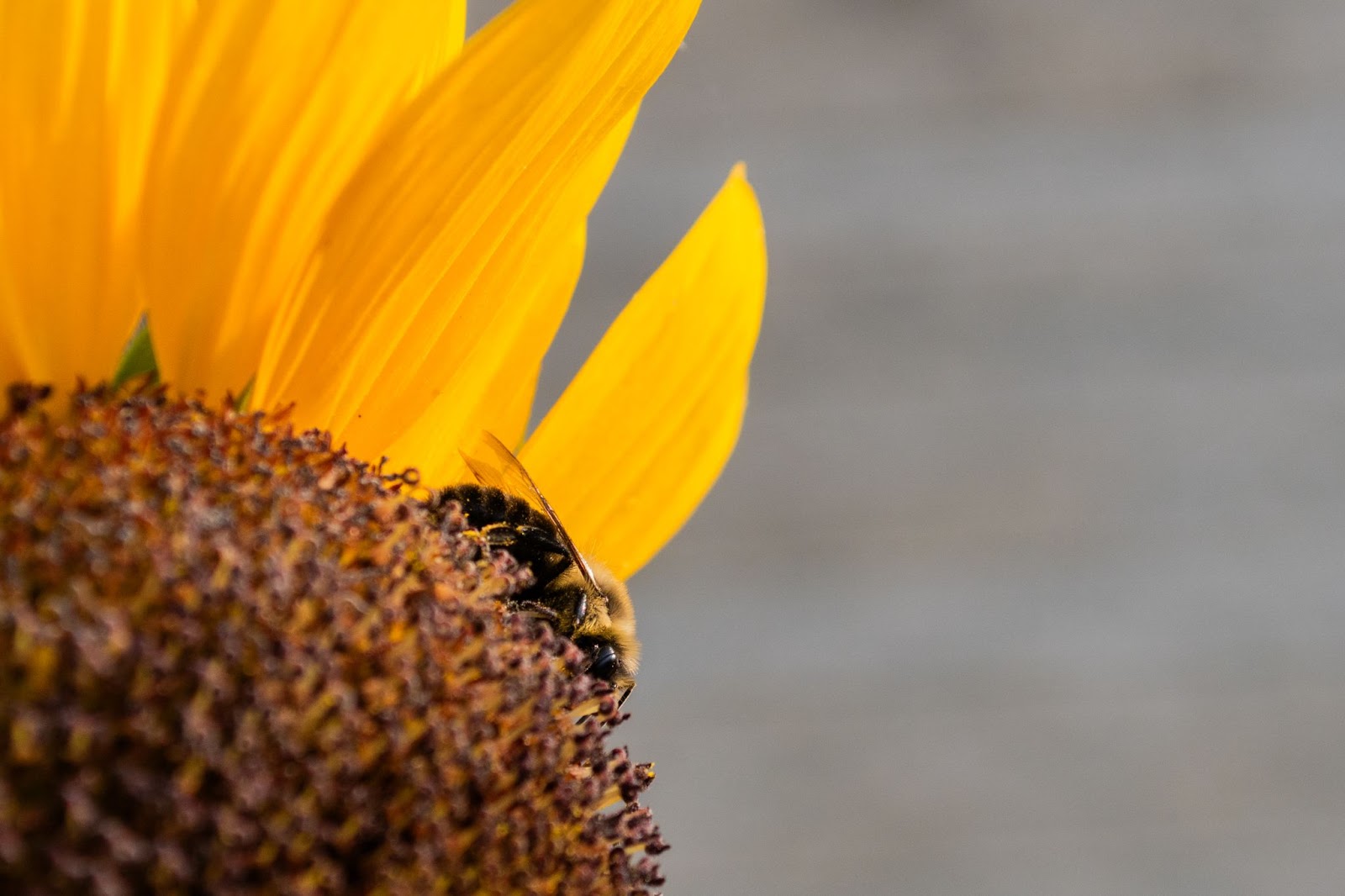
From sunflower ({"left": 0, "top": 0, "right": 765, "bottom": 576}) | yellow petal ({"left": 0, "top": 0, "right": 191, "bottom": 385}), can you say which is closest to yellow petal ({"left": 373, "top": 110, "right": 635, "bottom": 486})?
sunflower ({"left": 0, "top": 0, "right": 765, "bottom": 576})

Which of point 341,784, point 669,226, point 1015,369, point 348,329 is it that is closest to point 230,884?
point 341,784

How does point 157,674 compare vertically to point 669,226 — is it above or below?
below

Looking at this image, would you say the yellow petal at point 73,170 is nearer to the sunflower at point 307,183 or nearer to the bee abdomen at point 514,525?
the sunflower at point 307,183

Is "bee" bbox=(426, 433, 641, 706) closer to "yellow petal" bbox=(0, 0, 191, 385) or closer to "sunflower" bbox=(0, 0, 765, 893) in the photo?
"sunflower" bbox=(0, 0, 765, 893)

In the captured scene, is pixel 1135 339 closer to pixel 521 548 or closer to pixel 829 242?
pixel 829 242

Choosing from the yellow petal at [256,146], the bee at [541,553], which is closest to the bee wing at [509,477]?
the bee at [541,553]
